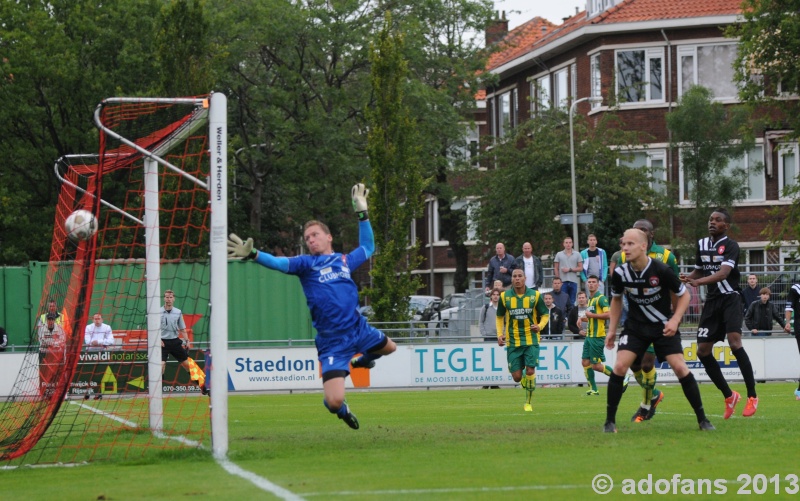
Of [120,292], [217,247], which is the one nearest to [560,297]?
[120,292]

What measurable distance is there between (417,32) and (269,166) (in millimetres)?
8453

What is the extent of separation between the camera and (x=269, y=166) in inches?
1960

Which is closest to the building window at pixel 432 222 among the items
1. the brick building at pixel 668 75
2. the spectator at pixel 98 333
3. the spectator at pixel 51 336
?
the brick building at pixel 668 75

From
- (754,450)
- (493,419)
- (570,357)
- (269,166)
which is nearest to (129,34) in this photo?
(269,166)

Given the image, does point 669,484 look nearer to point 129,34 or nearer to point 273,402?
point 273,402

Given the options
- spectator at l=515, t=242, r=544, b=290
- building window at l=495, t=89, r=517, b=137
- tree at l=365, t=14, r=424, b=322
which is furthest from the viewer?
building window at l=495, t=89, r=517, b=137

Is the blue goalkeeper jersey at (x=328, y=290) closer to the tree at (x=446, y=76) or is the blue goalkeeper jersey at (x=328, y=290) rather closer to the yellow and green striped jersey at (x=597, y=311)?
the yellow and green striped jersey at (x=597, y=311)

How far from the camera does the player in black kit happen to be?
38.2 ft

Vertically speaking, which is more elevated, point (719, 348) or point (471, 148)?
point (471, 148)

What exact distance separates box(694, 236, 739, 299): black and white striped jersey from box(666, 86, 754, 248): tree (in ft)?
91.8

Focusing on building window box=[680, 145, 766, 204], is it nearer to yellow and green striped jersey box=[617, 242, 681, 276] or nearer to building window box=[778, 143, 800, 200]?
building window box=[778, 143, 800, 200]

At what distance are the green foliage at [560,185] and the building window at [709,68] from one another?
11.1 ft

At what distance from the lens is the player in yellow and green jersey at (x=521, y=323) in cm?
1778

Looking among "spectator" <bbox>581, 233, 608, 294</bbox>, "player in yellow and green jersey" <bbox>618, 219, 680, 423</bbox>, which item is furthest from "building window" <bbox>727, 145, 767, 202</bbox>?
"player in yellow and green jersey" <bbox>618, 219, 680, 423</bbox>
